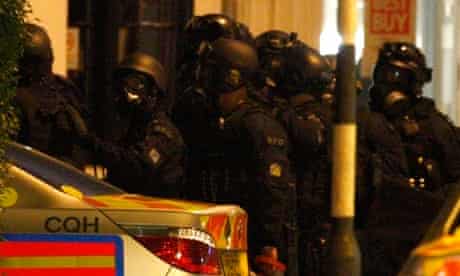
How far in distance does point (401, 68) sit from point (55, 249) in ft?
21.7

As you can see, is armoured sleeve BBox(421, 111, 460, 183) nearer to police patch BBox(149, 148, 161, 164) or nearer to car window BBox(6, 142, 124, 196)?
police patch BBox(149, 148, 161, 164)

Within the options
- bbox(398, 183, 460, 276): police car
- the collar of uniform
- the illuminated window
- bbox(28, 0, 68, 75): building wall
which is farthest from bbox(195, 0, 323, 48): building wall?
bbox(398, 183, 460, 276): police car

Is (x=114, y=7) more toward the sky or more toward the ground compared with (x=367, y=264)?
more toward the sky

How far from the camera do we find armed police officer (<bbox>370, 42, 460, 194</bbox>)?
44.0ft

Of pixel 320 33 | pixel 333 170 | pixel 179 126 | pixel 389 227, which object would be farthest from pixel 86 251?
pixel 320 33

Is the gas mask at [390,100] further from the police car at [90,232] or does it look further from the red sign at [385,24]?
the police car at [90,232]

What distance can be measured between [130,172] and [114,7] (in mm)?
6808

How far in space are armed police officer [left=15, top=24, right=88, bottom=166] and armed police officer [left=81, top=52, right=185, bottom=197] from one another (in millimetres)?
270

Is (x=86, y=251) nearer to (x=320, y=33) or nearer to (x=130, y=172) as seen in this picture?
(x=130, y=172)

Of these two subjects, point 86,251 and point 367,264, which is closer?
point 86,251

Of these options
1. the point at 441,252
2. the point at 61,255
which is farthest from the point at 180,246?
the point at 441,252

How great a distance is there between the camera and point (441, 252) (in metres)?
6.45

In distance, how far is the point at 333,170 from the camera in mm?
10492

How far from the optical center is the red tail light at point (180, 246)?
A: 771 cm
